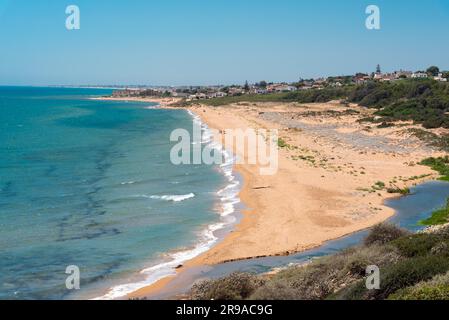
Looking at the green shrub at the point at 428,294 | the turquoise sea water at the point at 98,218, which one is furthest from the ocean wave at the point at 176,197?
the green shrub at the point at 428,294

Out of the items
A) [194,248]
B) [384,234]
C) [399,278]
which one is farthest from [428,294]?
[194,248]

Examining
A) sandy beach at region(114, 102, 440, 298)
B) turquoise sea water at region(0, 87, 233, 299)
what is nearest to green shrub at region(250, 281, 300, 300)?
sandy beach at region(114, 102, 440, 298)

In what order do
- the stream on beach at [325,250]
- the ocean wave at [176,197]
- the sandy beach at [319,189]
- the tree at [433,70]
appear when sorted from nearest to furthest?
the stream on beach at [325,250] < the sandy beach at [319,189] < the ocean wave at [176,197] < the tree at [433,70]

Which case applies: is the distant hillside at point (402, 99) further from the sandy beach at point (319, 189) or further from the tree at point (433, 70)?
the tree at point (433, 70)

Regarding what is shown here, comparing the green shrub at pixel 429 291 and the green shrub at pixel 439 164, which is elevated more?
the green shrub at pixel 429 291
